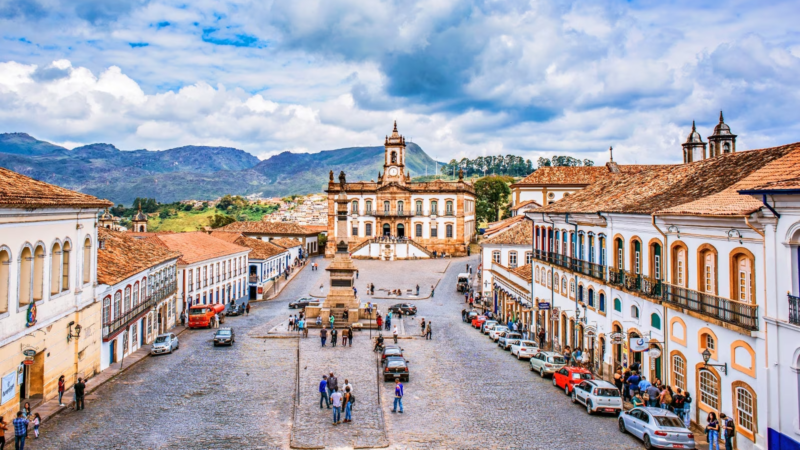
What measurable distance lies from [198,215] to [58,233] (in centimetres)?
12161

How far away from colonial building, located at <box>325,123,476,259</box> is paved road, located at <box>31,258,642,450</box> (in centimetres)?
5525

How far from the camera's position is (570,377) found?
21844 mm

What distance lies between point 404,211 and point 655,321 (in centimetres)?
6839

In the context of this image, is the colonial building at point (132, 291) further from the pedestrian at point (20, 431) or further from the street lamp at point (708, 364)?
the street lamp at point (708, 364)

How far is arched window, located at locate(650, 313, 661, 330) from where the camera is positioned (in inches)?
831

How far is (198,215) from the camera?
139 m

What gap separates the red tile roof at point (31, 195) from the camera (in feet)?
58.4

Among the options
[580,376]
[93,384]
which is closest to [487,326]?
[580,376]

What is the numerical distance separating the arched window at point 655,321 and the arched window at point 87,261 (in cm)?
2095

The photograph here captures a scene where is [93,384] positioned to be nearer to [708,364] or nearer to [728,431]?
[708,364]

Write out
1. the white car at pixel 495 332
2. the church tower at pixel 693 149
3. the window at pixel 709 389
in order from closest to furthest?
the window at pixel 709 389 < the white car at pixel 495 332 < the church tower at pixel 693 149

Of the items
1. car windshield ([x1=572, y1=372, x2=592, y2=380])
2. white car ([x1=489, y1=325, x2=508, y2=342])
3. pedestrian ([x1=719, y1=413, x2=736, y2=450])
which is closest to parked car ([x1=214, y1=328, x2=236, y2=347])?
white car ([x1=489, y1=325, x2=508, y2=342])

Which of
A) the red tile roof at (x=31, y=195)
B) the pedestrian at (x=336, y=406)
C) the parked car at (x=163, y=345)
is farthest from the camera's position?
the parked car at (x=163, y=345)

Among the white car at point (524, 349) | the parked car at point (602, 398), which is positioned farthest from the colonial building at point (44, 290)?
the white car at point (524, 349)
